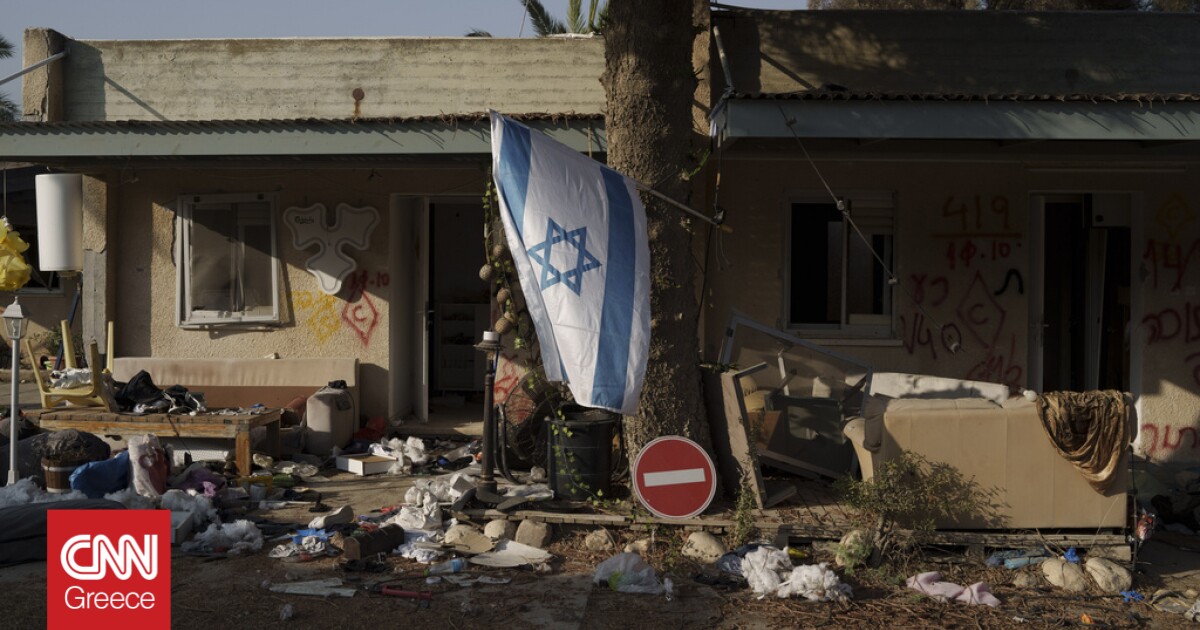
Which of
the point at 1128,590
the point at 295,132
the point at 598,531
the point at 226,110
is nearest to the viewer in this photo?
the point at 1128,590

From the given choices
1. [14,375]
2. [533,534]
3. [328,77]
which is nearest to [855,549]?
[533,534]

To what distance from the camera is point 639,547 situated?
670 centimetres

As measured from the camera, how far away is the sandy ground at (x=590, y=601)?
556cm

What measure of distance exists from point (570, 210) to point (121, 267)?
23.5ft

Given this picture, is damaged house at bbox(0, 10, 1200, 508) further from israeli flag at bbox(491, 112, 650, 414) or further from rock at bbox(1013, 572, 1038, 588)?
rock at bbox(1013, 572, 1038, 588)

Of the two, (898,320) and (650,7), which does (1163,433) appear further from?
(650,7)

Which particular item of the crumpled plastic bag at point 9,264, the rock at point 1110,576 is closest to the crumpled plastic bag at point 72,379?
the crumpled plastic bag at point 9,264

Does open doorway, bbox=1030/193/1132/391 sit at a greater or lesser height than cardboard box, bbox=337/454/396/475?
greater

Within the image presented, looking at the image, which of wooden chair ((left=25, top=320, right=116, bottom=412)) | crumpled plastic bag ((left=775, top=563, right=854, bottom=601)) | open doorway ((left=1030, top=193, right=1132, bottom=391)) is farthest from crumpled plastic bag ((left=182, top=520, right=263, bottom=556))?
open doorway ((left=1030, top=193, right=1132, bottom=391))

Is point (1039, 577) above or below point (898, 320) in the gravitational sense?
below

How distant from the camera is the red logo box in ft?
16.5

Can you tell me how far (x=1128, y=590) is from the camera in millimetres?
6164

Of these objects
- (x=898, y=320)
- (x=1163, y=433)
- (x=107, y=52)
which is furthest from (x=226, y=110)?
(x=1163, y=433)

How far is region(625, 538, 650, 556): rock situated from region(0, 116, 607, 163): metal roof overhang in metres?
3.56
